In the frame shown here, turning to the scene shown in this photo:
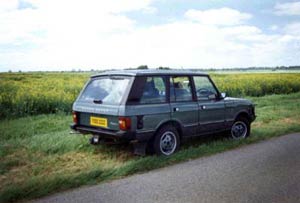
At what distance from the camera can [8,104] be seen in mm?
14898

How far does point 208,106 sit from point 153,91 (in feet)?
5.44

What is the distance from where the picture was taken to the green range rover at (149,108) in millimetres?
7086

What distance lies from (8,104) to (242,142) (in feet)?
32.1

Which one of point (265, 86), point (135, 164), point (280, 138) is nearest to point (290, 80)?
point (265, 86)

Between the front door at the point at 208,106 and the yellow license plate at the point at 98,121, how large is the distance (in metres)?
2.23

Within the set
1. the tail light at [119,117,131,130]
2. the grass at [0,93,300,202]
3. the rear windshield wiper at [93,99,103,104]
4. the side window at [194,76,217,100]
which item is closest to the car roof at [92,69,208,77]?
the side window at [194,76,217,100]

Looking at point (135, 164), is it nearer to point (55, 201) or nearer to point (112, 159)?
point (112, 159)

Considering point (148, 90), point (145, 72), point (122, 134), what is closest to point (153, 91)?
point (148, 90)

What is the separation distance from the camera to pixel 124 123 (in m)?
6.90

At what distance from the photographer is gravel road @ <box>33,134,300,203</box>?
5180mm

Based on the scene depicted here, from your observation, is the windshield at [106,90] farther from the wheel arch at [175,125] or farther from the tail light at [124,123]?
the wheel arch at [175,125]

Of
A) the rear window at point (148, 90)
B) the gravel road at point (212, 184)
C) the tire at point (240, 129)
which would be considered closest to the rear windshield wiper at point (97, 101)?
the rear window at point (148, 90)

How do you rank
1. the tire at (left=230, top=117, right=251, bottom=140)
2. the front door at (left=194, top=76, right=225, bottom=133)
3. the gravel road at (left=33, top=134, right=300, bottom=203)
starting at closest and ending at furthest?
the gravel road at (left=33, top=134, right=300, bottom=203), the front door at (left=194, top=76, right=225, bottom=133), the tire at (left=230, top=117, right=251, bottom=140)

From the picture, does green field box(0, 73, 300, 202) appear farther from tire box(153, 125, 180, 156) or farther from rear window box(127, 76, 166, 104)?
rear window box(127, 76, 166, 104)
